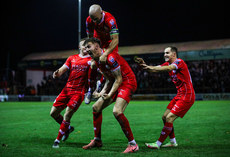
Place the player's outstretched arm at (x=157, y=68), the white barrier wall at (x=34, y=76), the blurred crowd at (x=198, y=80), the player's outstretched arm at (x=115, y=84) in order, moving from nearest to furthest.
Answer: the player's outstretched arm at (x=115, y=84) < the player's outstretched arm at (x=157, y=68) < the blurred crowd at (x=198, y=80) < the white barrier wall at (x=34, y=76)

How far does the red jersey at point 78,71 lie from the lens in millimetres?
7621

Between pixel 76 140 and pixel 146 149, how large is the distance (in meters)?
2.24

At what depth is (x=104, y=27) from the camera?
6859mm

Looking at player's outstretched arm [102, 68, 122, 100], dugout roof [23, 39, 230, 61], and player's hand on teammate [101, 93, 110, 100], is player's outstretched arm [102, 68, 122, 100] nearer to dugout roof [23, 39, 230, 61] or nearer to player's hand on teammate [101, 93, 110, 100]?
player's hand on teammate [101, 93, 110, 100]

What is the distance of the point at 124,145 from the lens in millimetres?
6969

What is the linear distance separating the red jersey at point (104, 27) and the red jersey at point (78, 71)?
70 cm

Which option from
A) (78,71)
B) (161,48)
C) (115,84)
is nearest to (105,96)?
(115,84)

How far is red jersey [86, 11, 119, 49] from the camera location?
6.60 m

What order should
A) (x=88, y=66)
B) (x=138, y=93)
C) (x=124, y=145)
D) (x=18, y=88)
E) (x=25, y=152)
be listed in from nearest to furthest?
(x=25, y=152), (x=124, y=145), (x=88, y=66), (x=138, y=93), (x=18, y=88)

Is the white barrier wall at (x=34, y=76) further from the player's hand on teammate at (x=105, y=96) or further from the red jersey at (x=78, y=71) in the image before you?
the player's hand on teammate at (x=105, y=96)

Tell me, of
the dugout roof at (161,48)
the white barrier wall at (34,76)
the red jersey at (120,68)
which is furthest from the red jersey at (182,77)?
the white barrier wall at (34,76)

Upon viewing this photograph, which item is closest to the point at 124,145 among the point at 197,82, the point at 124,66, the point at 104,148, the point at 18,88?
the point at 104,148

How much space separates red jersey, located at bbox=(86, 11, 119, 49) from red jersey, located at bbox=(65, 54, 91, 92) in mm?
699

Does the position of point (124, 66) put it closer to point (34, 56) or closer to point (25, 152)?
point (25, 152)
